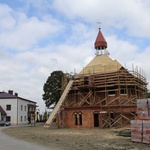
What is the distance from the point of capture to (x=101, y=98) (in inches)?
1629

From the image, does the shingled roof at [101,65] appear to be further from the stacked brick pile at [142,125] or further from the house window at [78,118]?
the stacked brick pile at [142,125]

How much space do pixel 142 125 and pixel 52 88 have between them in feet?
159

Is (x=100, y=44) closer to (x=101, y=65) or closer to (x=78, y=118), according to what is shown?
(x=101, y=65)

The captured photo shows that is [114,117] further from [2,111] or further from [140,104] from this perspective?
[2,111]

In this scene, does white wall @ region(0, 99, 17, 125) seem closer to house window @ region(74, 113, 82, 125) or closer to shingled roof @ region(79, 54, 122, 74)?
shingled roof @ region(79, 54, 122, 74)

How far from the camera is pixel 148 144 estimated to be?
17922 mm

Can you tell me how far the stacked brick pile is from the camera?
60.3 ft

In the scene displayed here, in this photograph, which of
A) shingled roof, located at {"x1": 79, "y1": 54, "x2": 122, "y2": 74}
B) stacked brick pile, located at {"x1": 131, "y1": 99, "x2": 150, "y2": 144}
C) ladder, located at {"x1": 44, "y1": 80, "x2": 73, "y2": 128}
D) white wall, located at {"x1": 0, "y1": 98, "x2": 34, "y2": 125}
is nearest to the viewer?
stacked brick pile, located at {"x1": 131, "y1": 99, "x2": 150, "y2": 144}

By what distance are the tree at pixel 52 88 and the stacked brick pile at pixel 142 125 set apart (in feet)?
149

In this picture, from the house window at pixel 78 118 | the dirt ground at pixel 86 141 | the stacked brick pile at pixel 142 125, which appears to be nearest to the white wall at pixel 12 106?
the house window at pixel 78 118

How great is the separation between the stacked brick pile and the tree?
45541mm

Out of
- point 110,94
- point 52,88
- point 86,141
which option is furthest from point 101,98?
point 52,88

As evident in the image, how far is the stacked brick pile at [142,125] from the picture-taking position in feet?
60.3

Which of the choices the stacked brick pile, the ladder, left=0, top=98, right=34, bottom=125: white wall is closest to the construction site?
the ladder
